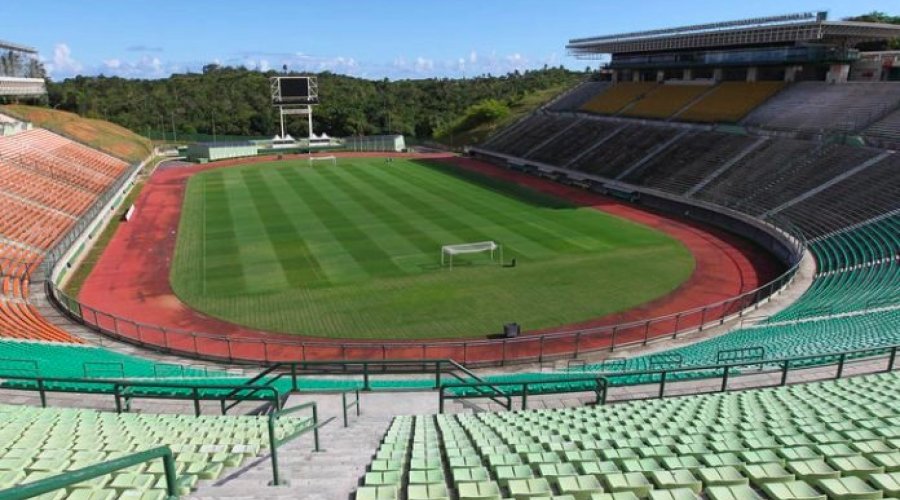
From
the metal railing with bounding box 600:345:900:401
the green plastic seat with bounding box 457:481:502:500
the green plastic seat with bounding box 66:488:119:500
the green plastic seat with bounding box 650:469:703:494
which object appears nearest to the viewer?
the green plastic seat with bounding box 66:488:119:500

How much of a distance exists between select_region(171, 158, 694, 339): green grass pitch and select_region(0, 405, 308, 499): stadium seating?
12670mm

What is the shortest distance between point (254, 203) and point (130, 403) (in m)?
37.4

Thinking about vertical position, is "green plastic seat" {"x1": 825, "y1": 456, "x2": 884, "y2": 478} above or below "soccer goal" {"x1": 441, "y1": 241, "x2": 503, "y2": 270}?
above

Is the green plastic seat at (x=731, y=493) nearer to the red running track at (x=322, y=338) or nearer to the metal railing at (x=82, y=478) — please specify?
the metal railing at (x=82, y=478)

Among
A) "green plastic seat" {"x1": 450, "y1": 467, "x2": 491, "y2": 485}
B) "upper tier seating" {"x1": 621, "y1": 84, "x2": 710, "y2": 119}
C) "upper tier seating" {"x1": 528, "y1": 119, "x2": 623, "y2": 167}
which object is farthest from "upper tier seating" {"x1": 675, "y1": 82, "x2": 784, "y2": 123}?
"green plastic seat" {"x1": 450, "y1": 467, "x2": 491, "y2": 485}

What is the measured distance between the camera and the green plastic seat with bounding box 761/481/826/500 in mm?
6096

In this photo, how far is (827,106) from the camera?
46500mm

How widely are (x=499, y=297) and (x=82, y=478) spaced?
2325cm

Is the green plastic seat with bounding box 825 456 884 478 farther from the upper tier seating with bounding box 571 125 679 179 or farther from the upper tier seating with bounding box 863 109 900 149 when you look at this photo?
the upper tier seating with bounding box 571 125 679 179

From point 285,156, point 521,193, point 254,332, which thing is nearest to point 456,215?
point 521,193

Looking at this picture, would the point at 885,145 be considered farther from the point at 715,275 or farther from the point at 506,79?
the point at 506,79

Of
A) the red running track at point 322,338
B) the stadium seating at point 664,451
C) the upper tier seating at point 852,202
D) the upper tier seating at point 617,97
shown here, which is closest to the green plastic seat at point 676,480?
the stadium seating at point 664,451

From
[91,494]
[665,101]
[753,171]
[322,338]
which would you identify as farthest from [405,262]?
[665,101]

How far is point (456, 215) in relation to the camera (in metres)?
42.8
